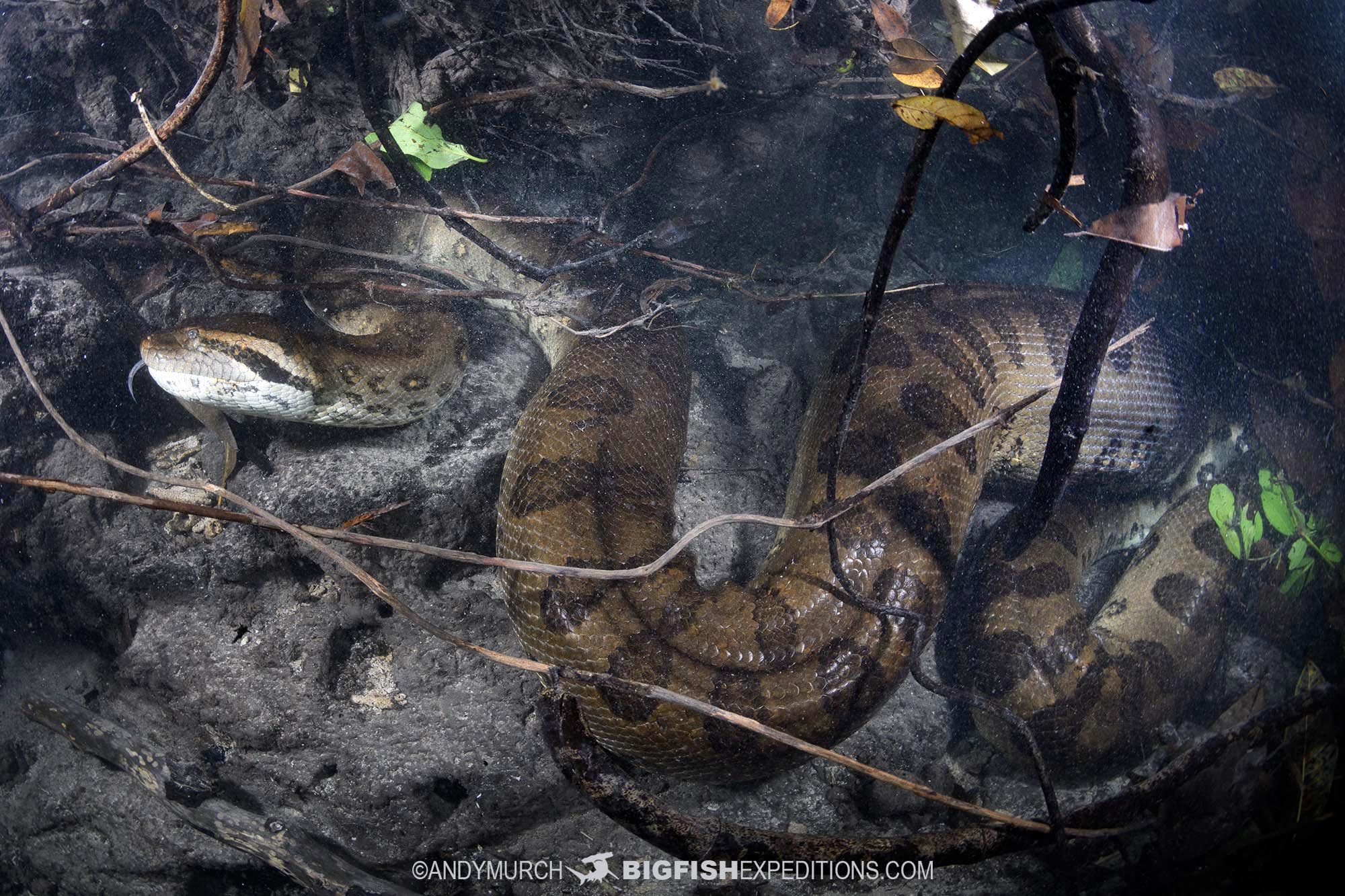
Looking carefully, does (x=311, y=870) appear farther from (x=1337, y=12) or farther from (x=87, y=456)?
(x=1337, y=12)

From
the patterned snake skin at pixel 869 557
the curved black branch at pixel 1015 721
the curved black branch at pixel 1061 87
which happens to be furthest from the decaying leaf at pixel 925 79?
the curved black branch at pixel 1015 721

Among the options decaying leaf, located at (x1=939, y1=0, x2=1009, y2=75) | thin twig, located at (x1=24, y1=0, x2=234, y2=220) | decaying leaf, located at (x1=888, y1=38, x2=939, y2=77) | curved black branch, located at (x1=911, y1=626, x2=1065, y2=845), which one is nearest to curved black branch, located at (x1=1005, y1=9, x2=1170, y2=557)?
decaying leaf, located at (x1=939, y1=0, x2=1009, y2=75)

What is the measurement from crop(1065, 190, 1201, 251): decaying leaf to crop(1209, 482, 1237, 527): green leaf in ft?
5.56

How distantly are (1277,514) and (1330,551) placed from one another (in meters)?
0.30

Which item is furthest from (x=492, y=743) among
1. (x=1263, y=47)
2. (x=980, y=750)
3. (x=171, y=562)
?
(x=1263, y=47)

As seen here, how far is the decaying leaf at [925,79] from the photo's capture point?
240 cm

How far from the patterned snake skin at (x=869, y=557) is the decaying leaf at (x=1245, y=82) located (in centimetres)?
113

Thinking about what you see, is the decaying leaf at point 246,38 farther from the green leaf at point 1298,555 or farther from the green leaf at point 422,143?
the green leaf at point 1298,555

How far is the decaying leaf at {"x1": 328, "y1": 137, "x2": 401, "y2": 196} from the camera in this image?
2.79 metres

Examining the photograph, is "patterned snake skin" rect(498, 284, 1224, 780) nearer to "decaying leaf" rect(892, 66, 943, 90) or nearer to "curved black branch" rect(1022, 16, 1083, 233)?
"decaying leaf" rect(892, 66, 943, 90)

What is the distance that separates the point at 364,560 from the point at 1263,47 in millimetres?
4431

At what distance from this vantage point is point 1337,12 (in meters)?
2.59

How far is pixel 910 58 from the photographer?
103 inches

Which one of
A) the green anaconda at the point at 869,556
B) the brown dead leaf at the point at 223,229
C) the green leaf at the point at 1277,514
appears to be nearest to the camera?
the green anaconda at the point at 869,556
